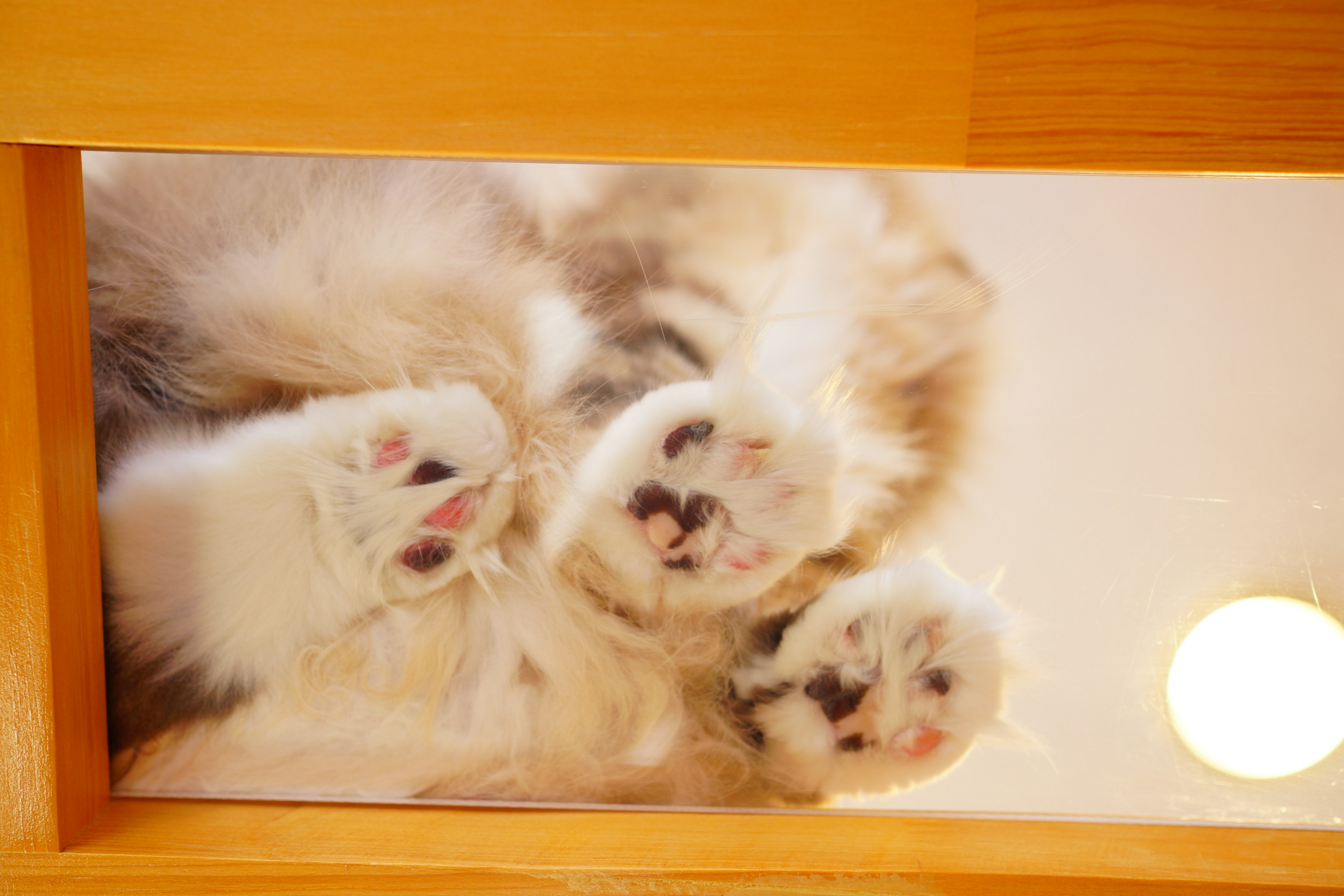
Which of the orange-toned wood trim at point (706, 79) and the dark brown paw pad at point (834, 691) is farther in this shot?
the dark brown paw pad at point (834, 691)

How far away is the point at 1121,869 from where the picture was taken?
677mm

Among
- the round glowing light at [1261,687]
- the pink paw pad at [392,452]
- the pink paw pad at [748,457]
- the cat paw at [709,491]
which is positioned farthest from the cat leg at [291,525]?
the round glowing light at [1261,687]

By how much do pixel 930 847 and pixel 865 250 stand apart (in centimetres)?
56

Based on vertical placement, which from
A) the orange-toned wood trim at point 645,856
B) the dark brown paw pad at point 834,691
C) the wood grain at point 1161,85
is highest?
the wood grain at point 1161,85

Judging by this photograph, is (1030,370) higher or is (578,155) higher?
(578,155)

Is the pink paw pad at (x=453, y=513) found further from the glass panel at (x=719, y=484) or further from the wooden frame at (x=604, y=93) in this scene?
the wooden frame at (x=604, y=93)

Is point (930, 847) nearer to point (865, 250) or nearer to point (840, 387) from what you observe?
point (840, 387)

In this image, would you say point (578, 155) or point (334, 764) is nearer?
point (578, 155)

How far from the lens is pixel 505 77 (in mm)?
600

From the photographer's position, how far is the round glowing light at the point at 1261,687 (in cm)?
70

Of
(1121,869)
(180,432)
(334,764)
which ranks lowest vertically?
(1121,869)

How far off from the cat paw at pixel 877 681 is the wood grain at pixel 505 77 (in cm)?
40

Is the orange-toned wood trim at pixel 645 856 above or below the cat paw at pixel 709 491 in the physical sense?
below

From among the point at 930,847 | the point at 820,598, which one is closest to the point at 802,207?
the point at 820,598
